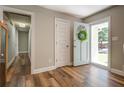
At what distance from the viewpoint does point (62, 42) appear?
12.8ft

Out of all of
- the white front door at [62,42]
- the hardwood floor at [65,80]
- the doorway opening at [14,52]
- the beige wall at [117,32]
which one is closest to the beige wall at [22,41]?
the doorway opening at [14,52]

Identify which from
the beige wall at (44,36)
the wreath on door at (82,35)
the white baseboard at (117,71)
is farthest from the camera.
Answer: the wreath on door at (82,35)

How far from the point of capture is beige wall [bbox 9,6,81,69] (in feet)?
10.1

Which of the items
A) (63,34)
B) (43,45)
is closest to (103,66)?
(63,34)

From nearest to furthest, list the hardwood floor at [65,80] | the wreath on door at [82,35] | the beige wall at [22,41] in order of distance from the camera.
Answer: the hardwood floor at [65,80] < the wreath on door at [82,35] < the beige wall at [22,41]

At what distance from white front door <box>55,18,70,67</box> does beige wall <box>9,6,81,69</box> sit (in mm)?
→ 217

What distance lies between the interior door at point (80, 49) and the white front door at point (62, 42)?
311 mm

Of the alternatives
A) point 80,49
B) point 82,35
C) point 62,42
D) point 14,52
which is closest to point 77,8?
point 82,35

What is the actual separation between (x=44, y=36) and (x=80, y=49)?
1729 mm

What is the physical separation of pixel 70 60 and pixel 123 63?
77.2 inches

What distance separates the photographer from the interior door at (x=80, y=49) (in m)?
3.97

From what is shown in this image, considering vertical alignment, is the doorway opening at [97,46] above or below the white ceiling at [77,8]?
below

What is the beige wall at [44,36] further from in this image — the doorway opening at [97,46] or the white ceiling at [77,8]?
the doorway opening at [97,46]

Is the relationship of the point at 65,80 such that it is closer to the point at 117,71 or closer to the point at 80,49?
the point at 117,71
